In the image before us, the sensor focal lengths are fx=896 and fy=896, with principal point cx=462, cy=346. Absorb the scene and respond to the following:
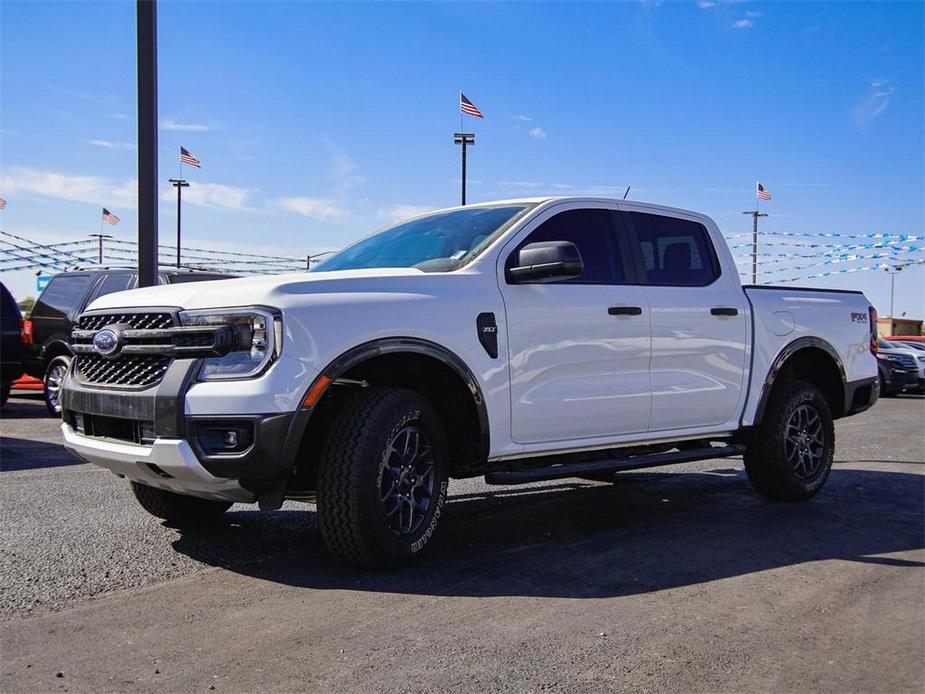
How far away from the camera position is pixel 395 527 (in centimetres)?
435

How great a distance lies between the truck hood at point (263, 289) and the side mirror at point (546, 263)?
1.71ft

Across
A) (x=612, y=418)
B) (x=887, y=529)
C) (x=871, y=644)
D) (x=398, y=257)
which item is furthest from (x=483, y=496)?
(x=871, y=644)

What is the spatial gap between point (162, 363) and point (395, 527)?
1.35 m

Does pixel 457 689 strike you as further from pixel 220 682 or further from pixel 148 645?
pixel 148 645

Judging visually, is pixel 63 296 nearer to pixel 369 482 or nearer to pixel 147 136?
pixel 147 136

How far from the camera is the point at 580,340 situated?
5.14m

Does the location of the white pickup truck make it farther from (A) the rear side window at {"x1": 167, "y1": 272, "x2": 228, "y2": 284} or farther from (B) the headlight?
(A) the rear side window at {"x1": 167, "y1": 272, "x2": 228, "y2": 284}

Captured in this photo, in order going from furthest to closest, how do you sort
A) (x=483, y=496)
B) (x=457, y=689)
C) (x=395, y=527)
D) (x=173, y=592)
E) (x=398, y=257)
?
(x=483, y=496) → (x=398, y=257) → (x=395, y=527) → (x=173, y=592) → (x=457, y=689)

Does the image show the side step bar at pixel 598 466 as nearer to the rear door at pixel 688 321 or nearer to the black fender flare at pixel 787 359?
the rear door at pixel 688 321

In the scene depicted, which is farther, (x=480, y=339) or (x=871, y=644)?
(x=480, y=339)

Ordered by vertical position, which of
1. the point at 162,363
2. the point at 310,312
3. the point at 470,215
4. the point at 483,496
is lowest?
the point at 483,496

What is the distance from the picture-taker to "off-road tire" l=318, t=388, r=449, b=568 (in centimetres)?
411

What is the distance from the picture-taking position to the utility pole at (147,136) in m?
8.27

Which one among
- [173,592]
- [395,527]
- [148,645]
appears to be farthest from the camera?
[395,527]
